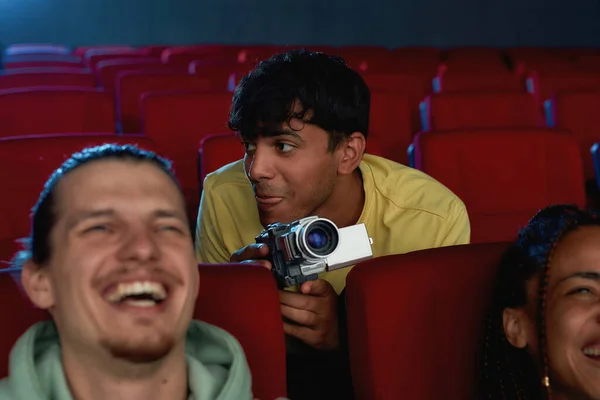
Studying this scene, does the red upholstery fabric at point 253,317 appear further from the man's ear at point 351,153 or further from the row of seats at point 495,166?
the row of seats at point 495,166

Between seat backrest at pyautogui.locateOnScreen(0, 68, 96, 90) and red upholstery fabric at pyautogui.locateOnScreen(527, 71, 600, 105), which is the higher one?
seat backrest at pyautogui.locateOnScreen(0, 68, 96, 90)

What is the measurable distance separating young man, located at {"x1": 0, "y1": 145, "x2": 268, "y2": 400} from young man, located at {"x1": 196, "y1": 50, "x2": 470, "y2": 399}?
44 cm

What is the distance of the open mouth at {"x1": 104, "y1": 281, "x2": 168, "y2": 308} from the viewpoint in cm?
100

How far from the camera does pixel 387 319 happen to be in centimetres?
123

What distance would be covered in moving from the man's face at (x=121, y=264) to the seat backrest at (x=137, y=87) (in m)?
2.03

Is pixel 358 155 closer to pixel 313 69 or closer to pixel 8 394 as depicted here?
pixel 313 69

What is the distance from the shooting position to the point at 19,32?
7.96 meters

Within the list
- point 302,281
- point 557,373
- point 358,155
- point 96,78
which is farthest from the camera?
point 96,78

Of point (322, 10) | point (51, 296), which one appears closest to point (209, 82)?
point (51, 296)

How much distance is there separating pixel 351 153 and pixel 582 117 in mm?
1498

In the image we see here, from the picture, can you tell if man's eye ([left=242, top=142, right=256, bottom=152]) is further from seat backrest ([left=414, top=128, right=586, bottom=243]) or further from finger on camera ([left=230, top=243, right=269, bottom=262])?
seat backrest ([left=414, top=128, right=586, bottom=243])

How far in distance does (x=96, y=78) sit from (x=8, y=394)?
360 cm

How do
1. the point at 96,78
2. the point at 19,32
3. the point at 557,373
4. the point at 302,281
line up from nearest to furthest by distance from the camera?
the point at 557,373 → the point at 302,281 → the point at 96,78 → the point at 19,32

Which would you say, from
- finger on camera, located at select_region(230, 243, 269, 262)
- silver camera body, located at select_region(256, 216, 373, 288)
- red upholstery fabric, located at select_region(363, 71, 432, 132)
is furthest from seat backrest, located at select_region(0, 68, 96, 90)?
silver camera body, located at select_region(256, 216, 373, 288)
